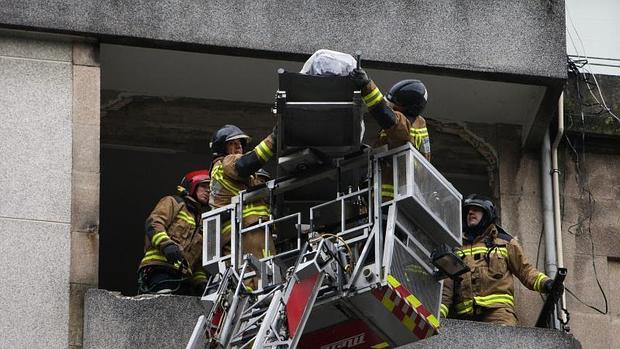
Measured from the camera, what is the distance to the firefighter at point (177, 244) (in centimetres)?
1730

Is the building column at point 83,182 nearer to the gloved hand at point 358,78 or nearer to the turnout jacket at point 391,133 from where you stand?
the turnout jacket at point 391,133

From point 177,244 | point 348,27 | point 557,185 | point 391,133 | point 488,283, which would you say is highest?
point 348,27

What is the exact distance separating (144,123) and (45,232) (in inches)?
121

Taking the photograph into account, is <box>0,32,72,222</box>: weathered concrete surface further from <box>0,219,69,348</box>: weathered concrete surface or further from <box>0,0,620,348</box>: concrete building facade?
<box>0,219,69,348</box>: weathered concrete surface

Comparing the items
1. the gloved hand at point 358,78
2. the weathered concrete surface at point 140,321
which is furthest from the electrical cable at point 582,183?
the gloved hand at point 358,78

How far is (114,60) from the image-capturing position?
18.5 metres

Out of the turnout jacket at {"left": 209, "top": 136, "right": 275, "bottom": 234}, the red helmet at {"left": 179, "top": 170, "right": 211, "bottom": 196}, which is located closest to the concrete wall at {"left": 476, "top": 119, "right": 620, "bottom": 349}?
the red helmet at {"left": 179, "top": 170, "right": 211, "bottom": 196}

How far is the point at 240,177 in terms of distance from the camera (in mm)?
16109

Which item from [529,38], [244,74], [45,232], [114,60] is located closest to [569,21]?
[529,38]

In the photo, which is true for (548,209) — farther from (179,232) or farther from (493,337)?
(179,232)

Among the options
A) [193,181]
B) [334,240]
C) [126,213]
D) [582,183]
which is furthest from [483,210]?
[126,213]

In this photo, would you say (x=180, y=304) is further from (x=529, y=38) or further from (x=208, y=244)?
(x=529, y=38)

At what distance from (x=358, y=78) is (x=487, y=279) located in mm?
4124

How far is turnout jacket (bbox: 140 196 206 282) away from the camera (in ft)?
57.1
